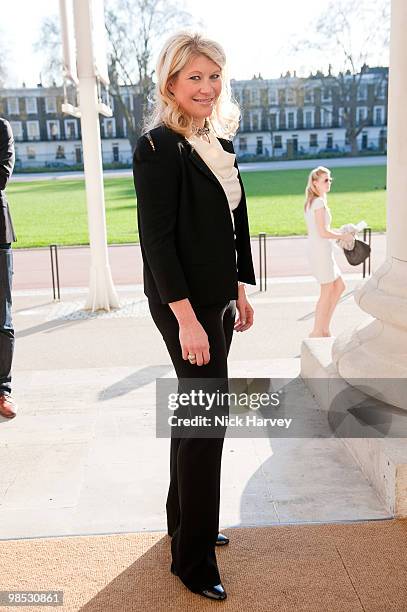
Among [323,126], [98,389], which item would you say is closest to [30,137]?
[323,126]

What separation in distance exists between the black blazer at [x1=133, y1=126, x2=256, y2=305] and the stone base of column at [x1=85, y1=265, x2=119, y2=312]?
653cm

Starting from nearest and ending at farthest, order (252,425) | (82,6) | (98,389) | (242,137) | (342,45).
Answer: (252,425)
(98,389)
(82,6)
(342,45)
(242,137)

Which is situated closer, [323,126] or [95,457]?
[95,457]

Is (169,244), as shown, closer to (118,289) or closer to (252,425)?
(252,425)

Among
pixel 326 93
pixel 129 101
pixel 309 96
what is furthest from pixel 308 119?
pixel 129 101

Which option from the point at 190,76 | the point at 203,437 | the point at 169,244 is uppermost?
the point at 190,76

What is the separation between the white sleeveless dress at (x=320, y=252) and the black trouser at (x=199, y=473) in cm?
471

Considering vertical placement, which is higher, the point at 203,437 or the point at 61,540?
the point at 203,437

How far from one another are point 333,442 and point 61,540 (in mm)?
1801

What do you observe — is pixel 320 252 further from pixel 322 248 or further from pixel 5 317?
pixel 5 317

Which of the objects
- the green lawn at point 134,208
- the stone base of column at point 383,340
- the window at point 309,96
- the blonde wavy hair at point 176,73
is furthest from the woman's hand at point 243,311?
the window at point 309,96

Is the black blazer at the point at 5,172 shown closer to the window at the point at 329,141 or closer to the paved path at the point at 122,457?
the paved path at the point at 122,457

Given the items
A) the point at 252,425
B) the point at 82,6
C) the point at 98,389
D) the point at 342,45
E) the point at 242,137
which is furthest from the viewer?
the point at 242,137

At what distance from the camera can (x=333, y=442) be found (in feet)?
14.5
